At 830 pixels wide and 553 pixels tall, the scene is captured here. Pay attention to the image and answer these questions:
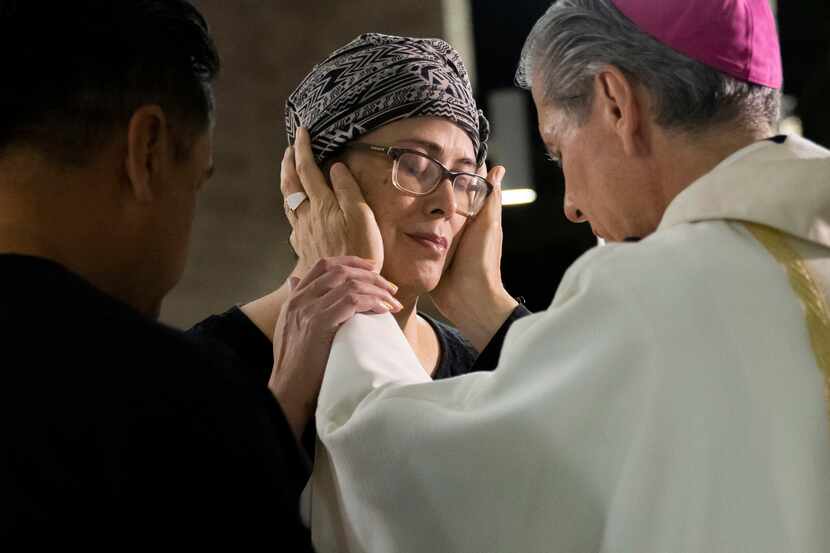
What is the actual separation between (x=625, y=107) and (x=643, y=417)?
0.61m

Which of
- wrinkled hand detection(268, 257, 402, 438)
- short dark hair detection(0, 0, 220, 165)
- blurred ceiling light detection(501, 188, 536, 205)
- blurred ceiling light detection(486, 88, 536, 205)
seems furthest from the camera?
blurred ceiling light detection(501, 188, 536, 205)

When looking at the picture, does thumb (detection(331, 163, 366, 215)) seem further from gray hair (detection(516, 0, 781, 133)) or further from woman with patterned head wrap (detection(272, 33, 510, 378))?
gray hair (detection(516, 0, 781, 133))

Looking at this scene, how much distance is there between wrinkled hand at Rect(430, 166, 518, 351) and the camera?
272 centimetres

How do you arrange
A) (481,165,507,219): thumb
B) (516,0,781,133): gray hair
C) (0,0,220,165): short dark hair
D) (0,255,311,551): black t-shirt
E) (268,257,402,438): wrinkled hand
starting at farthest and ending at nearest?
(481,165,507,219): thumb → (268,257,402,438): wrinkled hand → (516,0,781,133): gray hair → (0,0,220,165): short dark hair → (0,255,311,551): black t-shirt

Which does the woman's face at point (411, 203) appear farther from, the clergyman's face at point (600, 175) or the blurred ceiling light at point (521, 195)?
the blurred ceiling light at point (521, 195)

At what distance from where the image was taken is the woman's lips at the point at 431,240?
2637 millimetres

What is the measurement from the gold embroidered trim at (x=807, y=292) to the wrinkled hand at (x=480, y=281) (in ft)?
3.25

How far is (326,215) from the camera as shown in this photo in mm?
2445

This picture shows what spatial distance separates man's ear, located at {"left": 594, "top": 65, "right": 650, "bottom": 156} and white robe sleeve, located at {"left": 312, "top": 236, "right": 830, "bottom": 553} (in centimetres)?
28

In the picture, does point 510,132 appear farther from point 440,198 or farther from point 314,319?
point 314,319

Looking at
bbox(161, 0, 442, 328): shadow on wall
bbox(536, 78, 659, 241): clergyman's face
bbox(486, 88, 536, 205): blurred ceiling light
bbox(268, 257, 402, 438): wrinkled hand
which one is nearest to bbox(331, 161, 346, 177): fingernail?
bbox(268, 257, 402, 438): wrinkled hand

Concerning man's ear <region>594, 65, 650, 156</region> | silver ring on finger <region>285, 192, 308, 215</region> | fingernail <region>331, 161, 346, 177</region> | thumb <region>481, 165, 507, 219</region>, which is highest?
man's ear <region>594, 65, 650, 156</region>

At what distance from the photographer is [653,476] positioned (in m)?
1.67

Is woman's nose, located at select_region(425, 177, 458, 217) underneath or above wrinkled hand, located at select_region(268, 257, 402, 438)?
above
